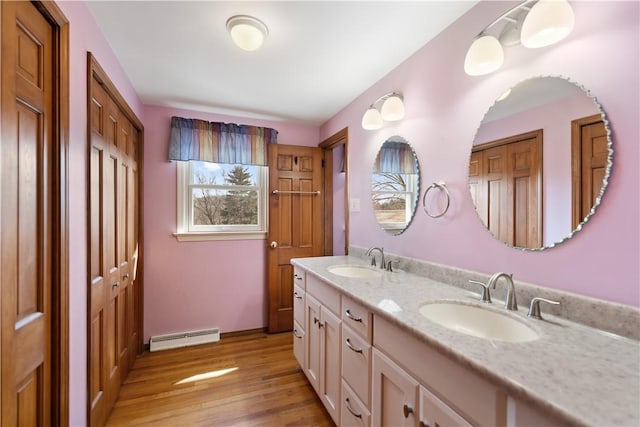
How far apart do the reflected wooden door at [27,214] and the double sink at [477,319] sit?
1399 mm

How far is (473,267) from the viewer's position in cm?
138

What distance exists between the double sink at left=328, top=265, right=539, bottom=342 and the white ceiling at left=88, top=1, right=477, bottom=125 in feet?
4.79

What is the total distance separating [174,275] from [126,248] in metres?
0.69

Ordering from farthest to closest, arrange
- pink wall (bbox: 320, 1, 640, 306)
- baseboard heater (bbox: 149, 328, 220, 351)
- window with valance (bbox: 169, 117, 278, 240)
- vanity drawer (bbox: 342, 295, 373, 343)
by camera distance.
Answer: window with valance (bbox: 169, 117, 278, 240), baseboard heater (bbox: 149, 328, 220, 351), vanity drawer (bbox: 342, 295, 373, 343), pink wall (bbox: 320, 1, 640, 306)

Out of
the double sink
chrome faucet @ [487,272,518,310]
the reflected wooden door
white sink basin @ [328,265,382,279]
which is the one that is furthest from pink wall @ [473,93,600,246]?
the reflected wooden door

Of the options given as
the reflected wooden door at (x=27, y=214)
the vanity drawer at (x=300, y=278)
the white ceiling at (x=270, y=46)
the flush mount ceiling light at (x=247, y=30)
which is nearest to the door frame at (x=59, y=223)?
the reflected wooden door at (x=27, y=214)

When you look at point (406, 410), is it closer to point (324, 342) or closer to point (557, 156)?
point (324, 342)

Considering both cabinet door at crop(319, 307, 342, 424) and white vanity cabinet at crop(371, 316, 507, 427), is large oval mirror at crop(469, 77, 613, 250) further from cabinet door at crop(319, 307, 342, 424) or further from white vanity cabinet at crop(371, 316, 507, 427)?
cabinet door at crop(319, 307, 342, 424)

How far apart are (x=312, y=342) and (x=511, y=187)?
151 centimetres

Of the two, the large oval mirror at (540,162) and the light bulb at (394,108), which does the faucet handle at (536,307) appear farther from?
the light bulb at (394,108)

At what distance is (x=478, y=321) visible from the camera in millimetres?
1168

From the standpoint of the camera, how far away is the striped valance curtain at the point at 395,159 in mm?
1834

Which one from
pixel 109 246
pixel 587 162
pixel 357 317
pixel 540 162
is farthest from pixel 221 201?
pixel 587 162

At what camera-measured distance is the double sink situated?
1039 millimetres
